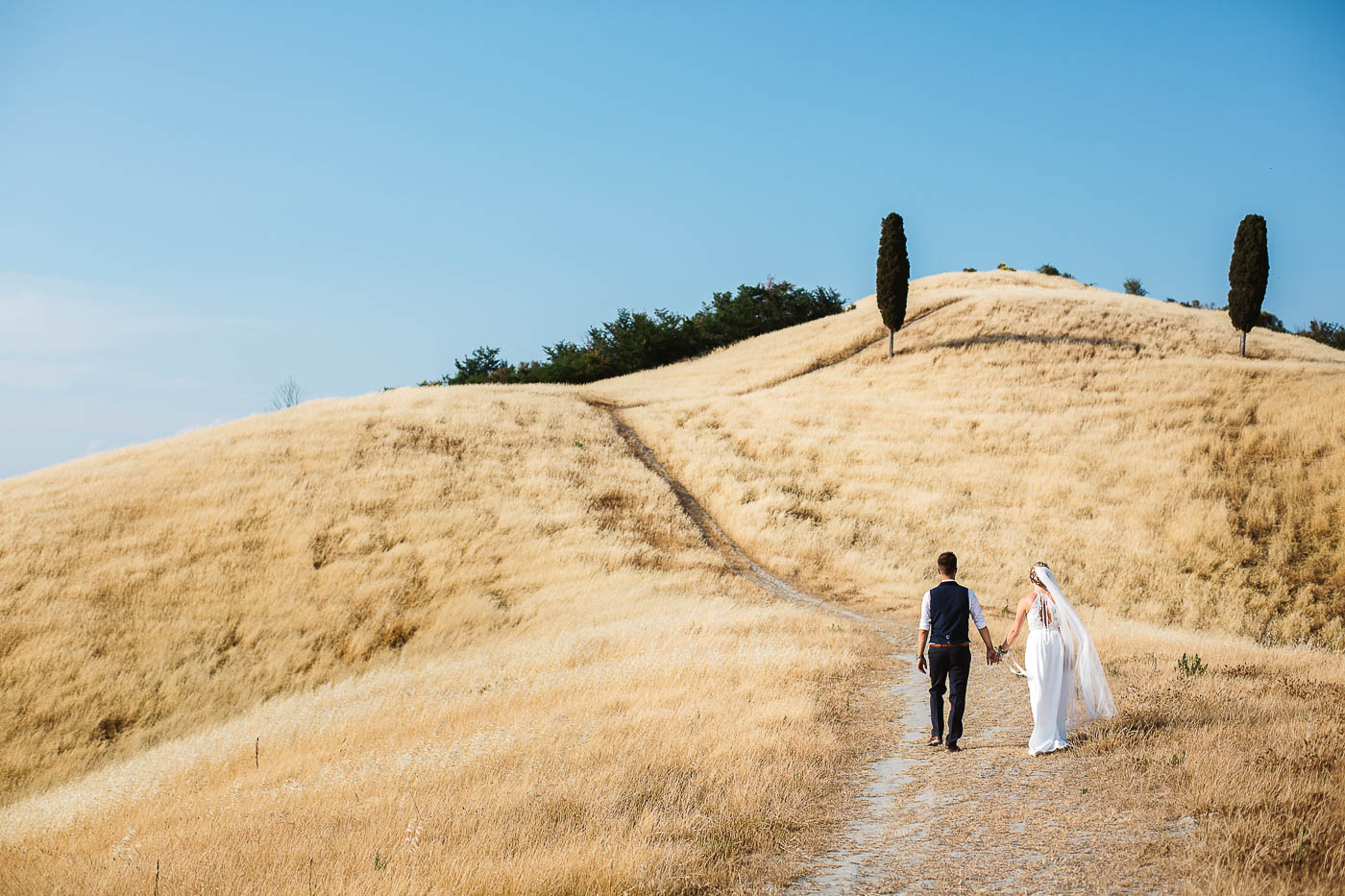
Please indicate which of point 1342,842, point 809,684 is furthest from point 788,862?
point 809,684

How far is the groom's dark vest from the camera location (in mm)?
10000

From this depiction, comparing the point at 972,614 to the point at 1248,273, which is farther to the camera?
the point at 1248,273

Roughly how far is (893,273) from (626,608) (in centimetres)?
4042

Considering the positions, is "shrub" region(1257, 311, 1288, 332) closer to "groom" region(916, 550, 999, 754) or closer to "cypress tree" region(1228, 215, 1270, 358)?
"cypress tree" region(1228, 215, 1270, 358)

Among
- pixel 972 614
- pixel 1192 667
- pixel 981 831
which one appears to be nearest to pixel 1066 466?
pixel 1192 667

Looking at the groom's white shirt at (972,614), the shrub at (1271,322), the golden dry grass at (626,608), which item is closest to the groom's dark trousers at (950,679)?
the groom's white shirt at (972,614)

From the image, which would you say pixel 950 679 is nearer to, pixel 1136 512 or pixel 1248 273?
pixel 1136 512

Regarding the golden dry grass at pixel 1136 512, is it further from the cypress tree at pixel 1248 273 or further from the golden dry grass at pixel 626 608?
the cypress tree at pixel 1248 273

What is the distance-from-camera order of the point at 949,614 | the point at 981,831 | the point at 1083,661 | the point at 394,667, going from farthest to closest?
the point at 394,667 < the point at 949,614 < the point at 1083,661 < the point at 981,831

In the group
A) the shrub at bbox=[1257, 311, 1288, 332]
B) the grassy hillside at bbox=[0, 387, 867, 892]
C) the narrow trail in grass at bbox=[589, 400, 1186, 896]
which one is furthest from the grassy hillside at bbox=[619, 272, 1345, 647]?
the shrub at bbox=[1257, 311, 1288, 332]

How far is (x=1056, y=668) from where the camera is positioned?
9.18 m

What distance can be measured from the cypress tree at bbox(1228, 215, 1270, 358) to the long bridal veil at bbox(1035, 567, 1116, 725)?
49.8 m

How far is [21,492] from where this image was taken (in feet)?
95.6

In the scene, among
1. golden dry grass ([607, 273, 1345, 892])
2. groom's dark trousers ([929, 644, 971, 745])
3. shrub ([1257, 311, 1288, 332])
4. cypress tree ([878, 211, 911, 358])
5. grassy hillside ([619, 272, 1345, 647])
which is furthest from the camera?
shrub ([1257, 311, 1288, 332])
